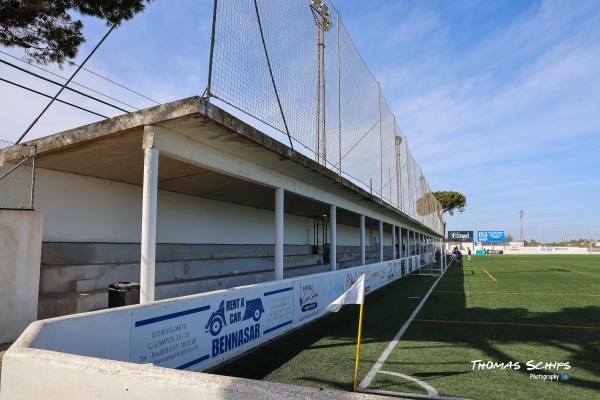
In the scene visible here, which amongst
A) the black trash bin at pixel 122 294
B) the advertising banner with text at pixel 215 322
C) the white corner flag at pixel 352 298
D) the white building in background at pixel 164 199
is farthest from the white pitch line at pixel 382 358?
the black trash bin at pixel 122 294

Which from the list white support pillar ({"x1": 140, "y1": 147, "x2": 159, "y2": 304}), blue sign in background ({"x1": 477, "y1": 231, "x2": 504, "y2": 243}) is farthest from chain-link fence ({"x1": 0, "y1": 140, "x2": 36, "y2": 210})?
blue sign in background ({"x1": 477, "y1": 231, "x2": 504, "y2": 243})

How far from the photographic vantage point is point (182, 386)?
2.58 meters

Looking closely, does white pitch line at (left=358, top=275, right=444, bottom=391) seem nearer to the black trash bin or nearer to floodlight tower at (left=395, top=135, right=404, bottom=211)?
the black trash bin

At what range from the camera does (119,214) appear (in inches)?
425

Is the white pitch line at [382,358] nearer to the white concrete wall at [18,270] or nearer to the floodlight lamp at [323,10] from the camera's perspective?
the white concrete wall at [18,270]

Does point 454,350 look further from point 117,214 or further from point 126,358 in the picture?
point 117,214

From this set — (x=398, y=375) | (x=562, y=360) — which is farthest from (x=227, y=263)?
(x=562, y=360)

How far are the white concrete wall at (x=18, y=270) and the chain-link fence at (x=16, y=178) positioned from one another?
91 centimetres

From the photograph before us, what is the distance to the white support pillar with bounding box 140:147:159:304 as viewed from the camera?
590 centimetres

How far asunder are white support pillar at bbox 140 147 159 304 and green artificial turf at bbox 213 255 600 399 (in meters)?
1.57

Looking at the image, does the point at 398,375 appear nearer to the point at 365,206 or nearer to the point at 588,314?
the point at 588,314

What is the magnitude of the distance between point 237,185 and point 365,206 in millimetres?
7835

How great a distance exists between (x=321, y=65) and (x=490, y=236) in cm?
9074

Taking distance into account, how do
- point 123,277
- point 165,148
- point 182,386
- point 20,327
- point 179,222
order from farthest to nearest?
point 179,222, point 123,277, point 20,327, point 165,148, point 182,386
